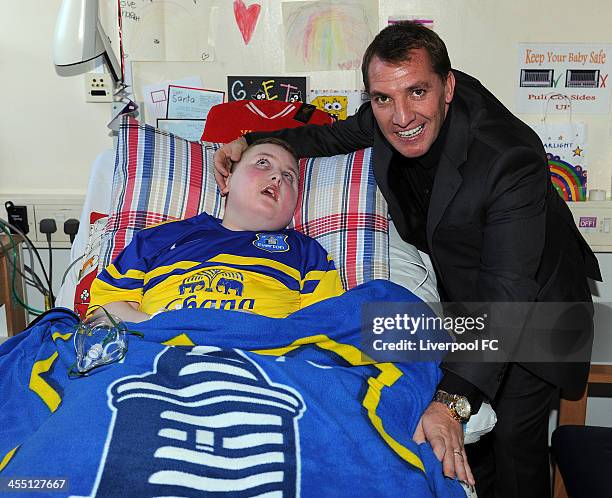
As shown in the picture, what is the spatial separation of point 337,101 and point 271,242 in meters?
0.82

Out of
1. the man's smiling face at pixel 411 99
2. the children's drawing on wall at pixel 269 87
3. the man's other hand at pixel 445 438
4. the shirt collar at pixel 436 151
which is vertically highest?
the children's drawing on wall at pixel 269 87

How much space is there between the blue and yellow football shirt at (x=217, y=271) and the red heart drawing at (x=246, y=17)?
819mm

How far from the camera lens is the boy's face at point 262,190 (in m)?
1.77

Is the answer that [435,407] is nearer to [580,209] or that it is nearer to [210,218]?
[210,218]

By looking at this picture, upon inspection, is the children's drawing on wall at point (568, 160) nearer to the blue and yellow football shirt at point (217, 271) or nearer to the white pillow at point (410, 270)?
the white pillow at point (410, 270)

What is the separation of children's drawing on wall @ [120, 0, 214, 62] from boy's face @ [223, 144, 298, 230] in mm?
692

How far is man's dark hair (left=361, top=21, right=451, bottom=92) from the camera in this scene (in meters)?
1.42

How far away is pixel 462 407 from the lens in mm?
1340

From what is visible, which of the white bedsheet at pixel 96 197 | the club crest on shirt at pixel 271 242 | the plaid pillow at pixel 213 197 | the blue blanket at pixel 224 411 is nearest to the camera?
the blue blanket at pixel 224 411

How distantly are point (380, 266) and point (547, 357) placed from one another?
1.54 ft

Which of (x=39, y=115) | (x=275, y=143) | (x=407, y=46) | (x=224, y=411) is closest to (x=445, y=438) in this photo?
(x=224, y=411)

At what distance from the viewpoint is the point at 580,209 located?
233cm

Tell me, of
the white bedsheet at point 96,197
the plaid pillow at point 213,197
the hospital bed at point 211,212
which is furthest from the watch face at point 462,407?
the white bedsheet at point 96,197

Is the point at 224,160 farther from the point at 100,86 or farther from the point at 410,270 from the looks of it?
the point at 100,86
